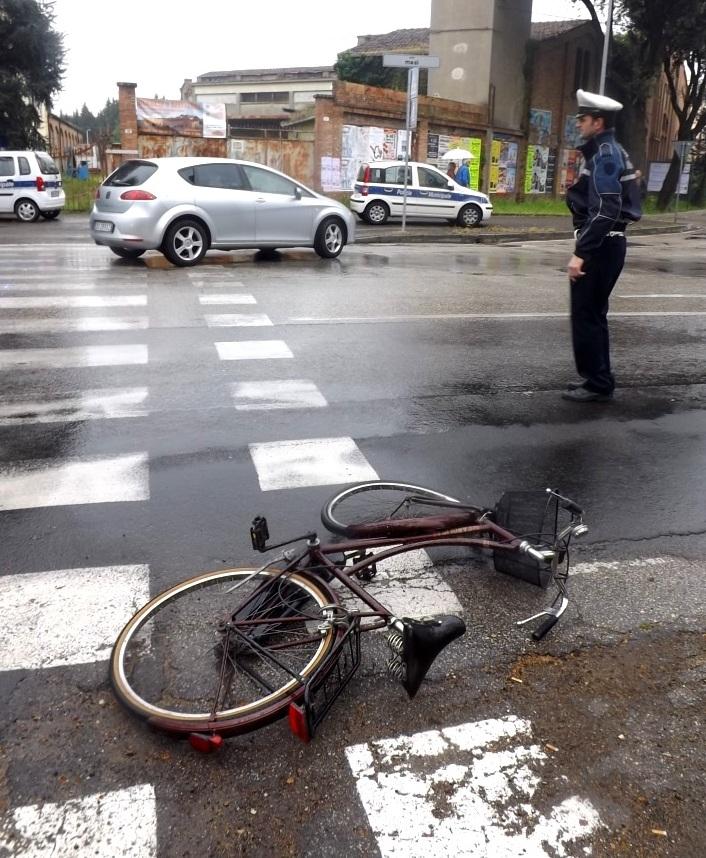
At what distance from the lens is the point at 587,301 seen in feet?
19.8

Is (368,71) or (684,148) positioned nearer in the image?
(684,148)

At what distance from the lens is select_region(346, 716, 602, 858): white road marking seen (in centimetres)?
226

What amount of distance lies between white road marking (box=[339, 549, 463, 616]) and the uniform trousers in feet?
9.56

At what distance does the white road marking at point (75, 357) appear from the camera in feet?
23.7

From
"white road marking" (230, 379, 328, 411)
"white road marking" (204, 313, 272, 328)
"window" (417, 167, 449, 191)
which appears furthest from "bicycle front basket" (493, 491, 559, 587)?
"window" (417, 167, 449, 191)

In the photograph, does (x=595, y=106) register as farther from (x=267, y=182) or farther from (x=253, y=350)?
(x=267, y=182)

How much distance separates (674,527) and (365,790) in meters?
2.48

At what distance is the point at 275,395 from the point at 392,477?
1.84 m

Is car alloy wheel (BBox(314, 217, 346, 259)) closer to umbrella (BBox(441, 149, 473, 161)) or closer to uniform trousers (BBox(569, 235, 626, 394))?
uniform trousers (BBox(569, 235, 626, 394))

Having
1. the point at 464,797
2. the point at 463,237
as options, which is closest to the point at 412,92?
the point at 463,237

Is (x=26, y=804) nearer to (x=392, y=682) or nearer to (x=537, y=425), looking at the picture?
(x=392, y=682)

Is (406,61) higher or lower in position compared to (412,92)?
higher

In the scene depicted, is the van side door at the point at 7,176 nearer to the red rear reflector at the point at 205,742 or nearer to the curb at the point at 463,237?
the curb at the point at 463,237

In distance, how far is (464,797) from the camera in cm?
242
